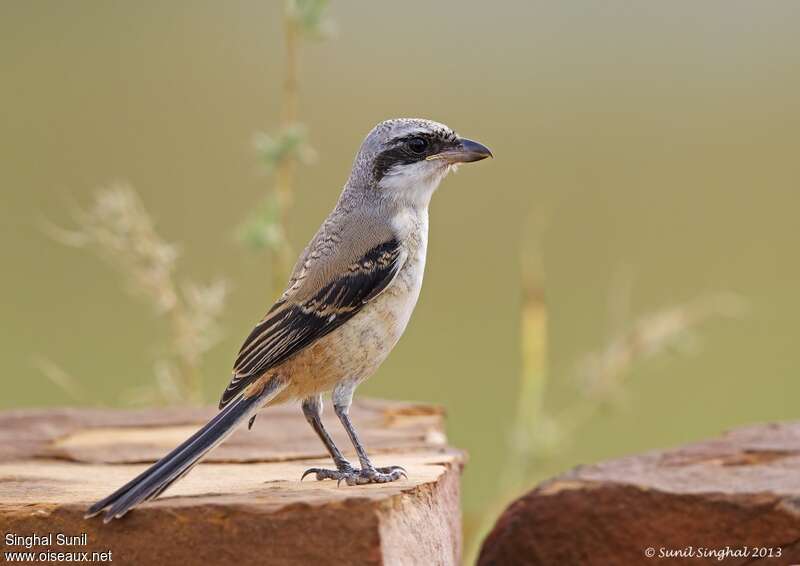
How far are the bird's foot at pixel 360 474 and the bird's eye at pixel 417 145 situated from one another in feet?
4.00

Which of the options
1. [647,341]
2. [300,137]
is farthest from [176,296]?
[647,341]

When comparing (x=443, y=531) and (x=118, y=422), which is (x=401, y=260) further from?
(x=118, y=422)

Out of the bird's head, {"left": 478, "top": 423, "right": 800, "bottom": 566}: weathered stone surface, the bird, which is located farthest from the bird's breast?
{"left": 478, "top": 423, "right": 800, "bottom": 566}: weathered stone surface

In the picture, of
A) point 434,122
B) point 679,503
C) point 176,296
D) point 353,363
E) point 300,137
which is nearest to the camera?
point 353,363

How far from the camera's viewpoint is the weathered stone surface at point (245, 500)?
135 inches

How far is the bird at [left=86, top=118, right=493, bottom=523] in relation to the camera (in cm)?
398

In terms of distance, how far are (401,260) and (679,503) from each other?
5.31 feet

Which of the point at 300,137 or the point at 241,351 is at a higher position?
the point at 300,137

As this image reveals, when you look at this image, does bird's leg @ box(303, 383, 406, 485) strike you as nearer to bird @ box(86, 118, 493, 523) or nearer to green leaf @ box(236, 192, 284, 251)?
bird @ box(86, 118, 493, 523)

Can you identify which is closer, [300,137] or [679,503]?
[679,503]

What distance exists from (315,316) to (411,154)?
2.50ft

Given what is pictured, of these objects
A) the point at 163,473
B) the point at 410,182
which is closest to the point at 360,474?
the point at 163,473

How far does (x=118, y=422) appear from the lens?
5.80 meters

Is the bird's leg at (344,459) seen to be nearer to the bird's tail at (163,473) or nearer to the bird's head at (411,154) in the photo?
the bird's tail at (163,473)
